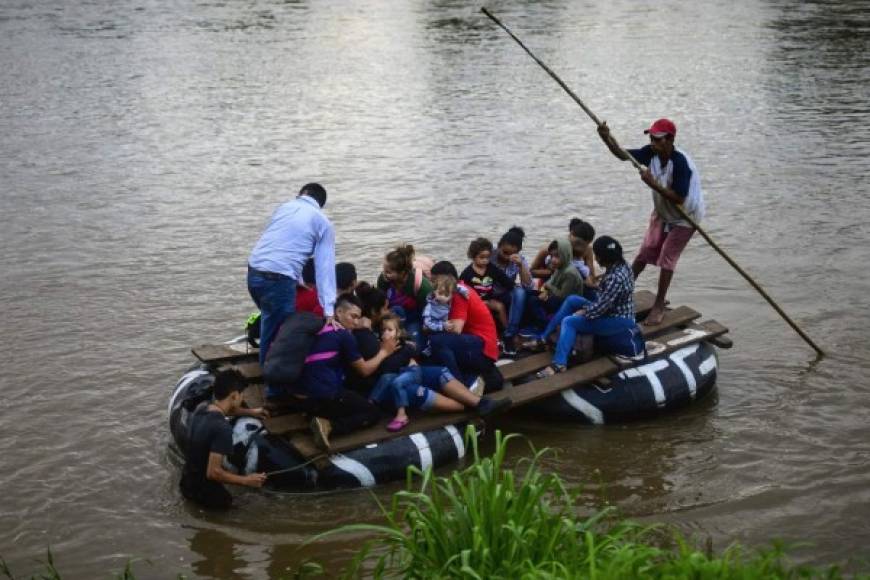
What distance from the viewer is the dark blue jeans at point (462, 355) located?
28.8 feet

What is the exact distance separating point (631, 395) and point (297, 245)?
294 cm

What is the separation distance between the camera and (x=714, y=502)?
827cm

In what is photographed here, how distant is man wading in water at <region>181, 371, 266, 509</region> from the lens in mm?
7715

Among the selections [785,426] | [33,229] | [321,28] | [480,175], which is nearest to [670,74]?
[480,175]

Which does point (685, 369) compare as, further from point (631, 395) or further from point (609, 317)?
point (609, 317)

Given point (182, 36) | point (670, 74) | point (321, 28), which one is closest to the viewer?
point (670, 74)

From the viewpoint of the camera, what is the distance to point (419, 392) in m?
8.44

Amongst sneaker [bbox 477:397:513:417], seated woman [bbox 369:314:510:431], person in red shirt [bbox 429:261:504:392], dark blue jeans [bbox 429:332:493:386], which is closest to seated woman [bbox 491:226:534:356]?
person in red shirt [bbox 429:261:504:392]

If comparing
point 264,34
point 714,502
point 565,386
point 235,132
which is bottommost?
point 714,502

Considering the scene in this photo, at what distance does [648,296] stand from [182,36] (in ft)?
72.7

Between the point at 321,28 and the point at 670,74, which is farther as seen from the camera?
the point at 321,28

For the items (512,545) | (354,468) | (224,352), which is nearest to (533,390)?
(354,468)

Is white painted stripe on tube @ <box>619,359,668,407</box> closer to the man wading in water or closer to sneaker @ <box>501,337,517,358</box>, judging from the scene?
sneaker @ <box>501,337,517,358</box>

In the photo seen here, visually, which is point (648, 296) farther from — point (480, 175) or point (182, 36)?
point (182, 36)
